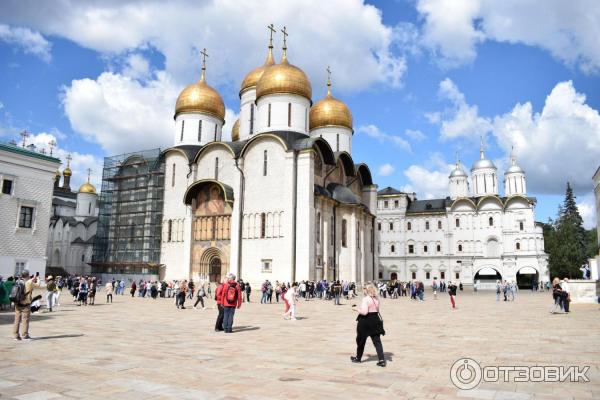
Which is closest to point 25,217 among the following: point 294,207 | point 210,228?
point 210,228

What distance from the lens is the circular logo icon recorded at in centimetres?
629

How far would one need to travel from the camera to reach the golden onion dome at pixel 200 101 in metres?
43.7

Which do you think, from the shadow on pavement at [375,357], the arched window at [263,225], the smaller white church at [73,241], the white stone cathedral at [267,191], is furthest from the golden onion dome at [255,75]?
the shadow on pavement at [375,357]

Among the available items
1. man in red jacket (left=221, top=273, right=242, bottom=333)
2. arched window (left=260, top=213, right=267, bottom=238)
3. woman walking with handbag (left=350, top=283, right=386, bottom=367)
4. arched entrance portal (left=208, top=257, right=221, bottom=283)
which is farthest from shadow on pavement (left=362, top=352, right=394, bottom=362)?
arched entrance portal (left=208, top=257, right=221, bottom=283)

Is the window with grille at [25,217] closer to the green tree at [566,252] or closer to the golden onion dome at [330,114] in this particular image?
the golden onion dome at [330,114]

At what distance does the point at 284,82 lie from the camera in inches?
1533

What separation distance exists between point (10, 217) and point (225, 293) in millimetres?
19547

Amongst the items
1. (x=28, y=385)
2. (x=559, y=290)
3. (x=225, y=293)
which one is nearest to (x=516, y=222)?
(x=559, y=290)

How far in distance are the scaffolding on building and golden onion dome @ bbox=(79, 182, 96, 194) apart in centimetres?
2221

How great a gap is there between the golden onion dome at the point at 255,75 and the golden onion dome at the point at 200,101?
3.08m

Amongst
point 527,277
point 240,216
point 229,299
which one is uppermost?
point 240,216

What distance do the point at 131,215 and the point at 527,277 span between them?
47.3m

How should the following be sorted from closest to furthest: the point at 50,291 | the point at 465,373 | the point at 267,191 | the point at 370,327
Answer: the point at 465,373 → the point at 370,327 → the point at 50,291 → the point at 267,191

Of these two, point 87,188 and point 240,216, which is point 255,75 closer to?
point 240,216
